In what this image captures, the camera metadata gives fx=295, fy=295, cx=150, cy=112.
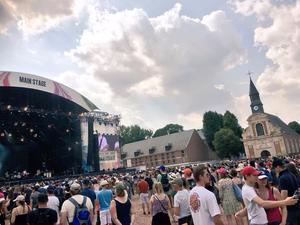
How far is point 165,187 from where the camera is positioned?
11977 mm

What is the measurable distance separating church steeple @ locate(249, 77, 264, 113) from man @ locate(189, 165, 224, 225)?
6444 cm

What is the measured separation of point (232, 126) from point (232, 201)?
201 ft

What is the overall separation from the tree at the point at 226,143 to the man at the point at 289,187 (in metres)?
58.0

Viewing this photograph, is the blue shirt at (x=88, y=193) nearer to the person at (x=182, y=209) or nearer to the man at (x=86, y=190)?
the man at (x=86, y=190)

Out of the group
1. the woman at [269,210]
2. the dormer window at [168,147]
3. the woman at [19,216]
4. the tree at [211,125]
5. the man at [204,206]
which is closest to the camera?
the man at [204,206]

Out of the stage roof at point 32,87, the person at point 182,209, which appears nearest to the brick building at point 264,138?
the stage roof at point 32,87

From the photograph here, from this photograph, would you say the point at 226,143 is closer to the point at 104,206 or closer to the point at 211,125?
the point at 211,125

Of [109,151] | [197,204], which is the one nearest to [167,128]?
[109,151]

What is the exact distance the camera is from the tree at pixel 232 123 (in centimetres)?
6744

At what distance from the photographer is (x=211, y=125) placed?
68.6m

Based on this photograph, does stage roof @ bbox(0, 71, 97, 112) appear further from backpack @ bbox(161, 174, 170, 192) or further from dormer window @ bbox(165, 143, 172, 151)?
dormer window @ bbox(165, 143, 172, 151)

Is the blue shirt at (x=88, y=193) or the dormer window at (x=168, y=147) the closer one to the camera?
the blue shirt at (x=88, y=193)

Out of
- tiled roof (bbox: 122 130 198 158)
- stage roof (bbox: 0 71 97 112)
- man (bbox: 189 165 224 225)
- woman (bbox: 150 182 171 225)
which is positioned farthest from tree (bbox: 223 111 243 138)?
man (bbox: 189 165 224 225)

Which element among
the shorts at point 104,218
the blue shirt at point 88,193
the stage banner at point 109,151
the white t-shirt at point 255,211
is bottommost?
the shorts at point 104,218
